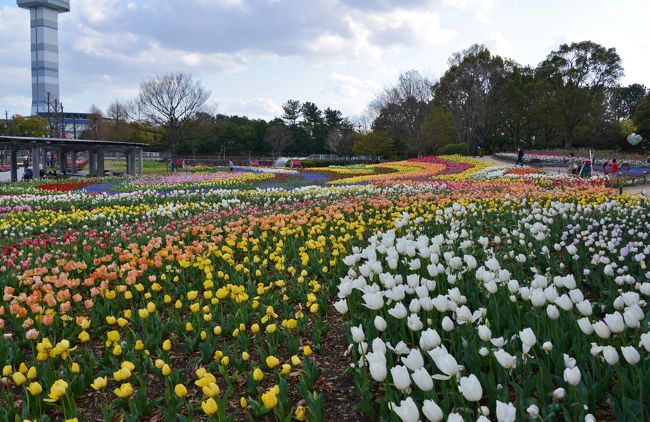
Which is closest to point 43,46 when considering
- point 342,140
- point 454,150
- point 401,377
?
point 342,140

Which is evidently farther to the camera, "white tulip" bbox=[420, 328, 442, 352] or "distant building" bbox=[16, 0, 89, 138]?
"distant building" bbox=[16, 0, 89, 138]

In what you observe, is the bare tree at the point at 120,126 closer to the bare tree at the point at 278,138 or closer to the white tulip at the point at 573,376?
the bare tree at the point at 278,138

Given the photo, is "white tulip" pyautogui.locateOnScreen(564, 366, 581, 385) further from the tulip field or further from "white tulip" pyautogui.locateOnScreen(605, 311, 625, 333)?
"white tulip" pyautogui.locateOnScreen(605, 311, 625, 333)

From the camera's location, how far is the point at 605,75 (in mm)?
49781

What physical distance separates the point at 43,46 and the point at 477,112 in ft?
280

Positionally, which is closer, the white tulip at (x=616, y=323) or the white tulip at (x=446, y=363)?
the white tulip at (x=446, y=363)

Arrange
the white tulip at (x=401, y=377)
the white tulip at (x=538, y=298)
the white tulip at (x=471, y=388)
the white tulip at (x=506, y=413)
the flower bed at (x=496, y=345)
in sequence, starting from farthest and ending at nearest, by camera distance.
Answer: the white tulip at (x=538, y=298) < the flower bed at (x=496, y=345) < the white tulip at (x=401, y=377) < the white tulip at (x=471, y=388) < the white tulip at (x=506, y=413)

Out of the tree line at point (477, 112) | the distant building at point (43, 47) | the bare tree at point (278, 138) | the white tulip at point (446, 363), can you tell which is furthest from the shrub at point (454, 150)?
the distant building at point (43, 47)

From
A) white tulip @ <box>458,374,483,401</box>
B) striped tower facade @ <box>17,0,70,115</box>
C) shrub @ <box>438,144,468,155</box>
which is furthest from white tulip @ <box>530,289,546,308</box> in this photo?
striped tower facade @ <box>17,0,70,115</box>

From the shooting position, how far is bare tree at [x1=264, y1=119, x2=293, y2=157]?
64.6 meters

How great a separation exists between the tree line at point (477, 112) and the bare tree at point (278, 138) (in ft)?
27.6

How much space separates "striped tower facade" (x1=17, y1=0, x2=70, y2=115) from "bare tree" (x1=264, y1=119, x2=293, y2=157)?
177ft

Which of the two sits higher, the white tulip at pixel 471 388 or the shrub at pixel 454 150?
the shrub at pixel 454 150

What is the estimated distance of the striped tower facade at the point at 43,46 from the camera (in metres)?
93.2
